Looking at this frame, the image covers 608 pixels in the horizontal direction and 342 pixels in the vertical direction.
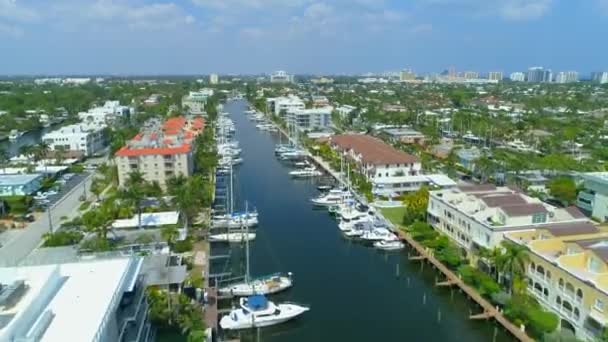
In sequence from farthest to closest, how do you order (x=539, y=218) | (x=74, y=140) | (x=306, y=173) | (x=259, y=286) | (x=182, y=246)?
(x=74, y=140), (x=306, y=173), (x=182, y=246), (x=539, y=218), (x=259, y=286)

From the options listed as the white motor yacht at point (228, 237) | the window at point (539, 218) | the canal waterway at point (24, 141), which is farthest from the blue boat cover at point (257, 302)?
the canal waterway at point (24, 141)

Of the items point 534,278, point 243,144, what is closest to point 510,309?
point 534,278

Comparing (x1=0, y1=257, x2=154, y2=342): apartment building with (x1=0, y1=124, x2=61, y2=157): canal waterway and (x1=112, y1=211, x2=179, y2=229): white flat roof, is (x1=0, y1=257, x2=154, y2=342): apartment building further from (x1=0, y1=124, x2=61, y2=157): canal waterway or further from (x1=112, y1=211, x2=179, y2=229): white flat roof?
(x1=0, y1=124, x2=61, y2=157): canal waterway

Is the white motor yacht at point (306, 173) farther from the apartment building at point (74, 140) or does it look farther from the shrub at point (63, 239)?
the shrub at point (63, 239)

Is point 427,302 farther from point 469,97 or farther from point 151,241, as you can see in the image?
point 469,97

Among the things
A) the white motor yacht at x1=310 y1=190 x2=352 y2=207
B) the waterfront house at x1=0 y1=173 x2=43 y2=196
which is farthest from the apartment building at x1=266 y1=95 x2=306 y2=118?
the waterfront house at x1=0 y1=173 x2=43 y2=196

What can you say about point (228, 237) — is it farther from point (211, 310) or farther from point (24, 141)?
point (24, 141)

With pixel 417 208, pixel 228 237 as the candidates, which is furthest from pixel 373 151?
pixel 228 237
